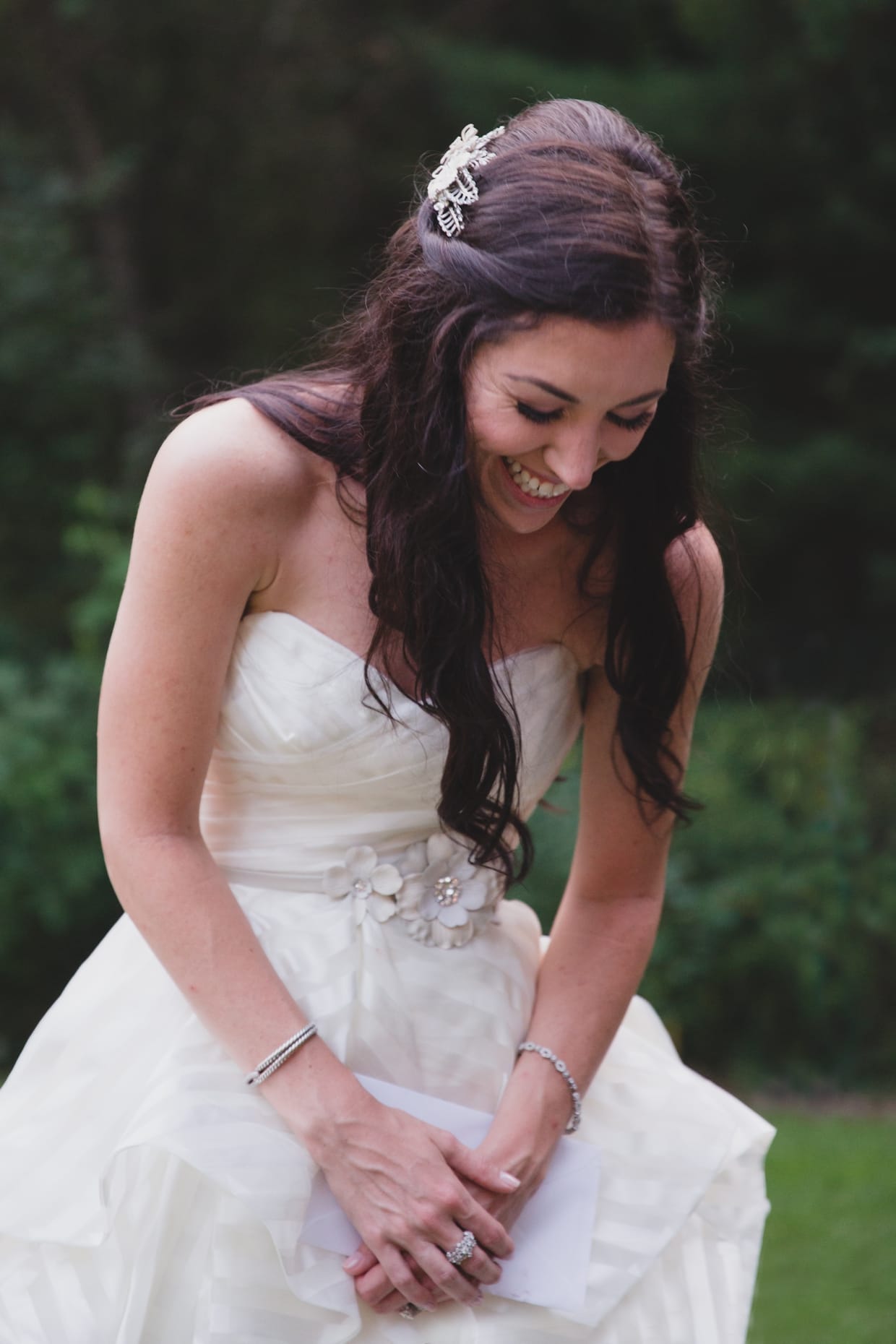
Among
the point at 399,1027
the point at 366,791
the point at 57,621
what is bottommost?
the point at 57,621

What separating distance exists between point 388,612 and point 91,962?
2.24 ft

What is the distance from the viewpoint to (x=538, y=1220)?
6.54 ft

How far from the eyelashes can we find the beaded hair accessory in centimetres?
24

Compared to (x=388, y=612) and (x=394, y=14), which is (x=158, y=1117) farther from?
(x=394, y=14)

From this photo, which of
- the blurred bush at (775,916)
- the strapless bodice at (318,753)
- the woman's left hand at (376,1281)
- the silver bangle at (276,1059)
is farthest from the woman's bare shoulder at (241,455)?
the blurred bush at (775,916)

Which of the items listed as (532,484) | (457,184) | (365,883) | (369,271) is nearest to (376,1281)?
(365,883)

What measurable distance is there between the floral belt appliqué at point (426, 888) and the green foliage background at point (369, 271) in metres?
3.50

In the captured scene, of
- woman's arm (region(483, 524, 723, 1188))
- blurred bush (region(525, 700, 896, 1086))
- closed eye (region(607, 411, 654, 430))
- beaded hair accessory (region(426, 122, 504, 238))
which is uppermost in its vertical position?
beaded hair accessory (region(426, 122, 504, 238))

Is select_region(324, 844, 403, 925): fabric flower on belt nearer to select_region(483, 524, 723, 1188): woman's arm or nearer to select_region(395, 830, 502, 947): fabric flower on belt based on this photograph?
select_region(395, 830, 502, 947): fabric flower on belt

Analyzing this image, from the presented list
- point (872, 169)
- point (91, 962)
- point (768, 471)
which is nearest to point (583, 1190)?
point (91, 962)

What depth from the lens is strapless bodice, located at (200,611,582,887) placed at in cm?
196

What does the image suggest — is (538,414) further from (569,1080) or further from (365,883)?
(569,1080)

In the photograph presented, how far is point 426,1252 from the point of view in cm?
182

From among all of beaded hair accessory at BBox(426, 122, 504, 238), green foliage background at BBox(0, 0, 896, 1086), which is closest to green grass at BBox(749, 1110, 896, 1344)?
green foliage background at BBox(0, 0, 896, 1086)
